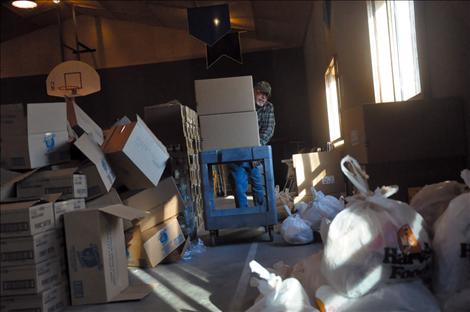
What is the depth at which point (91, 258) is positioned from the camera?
2.04m

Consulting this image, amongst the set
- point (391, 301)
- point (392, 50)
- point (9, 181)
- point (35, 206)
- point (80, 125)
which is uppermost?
point (392, 50)

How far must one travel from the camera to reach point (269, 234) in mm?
3168

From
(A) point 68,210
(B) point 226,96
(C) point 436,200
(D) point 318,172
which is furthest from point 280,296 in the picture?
(D) point 318,172

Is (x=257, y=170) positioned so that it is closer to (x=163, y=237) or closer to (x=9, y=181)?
(x=163, y=237)

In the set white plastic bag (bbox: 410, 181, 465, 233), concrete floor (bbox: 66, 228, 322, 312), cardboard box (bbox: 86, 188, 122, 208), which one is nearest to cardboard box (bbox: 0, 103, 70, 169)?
cardboard box (bbox: 86, 188, 122, 208)

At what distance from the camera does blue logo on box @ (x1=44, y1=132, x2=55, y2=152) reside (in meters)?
2.32

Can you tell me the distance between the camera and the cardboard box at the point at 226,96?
319 centimetres

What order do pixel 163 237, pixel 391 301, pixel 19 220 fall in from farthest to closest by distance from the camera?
pixel 163 237, pixel 19 220, pixel 391 301

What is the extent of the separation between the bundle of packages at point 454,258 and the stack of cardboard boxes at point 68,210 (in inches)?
50.5

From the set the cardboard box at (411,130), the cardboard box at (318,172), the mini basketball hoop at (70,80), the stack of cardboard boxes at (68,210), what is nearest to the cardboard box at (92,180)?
the stack of cardboard boxes at (68,210)

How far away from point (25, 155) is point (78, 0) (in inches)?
285

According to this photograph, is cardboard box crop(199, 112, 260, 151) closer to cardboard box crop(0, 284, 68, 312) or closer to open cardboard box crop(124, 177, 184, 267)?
open cardboard box crop(124, 177, 184, 267)

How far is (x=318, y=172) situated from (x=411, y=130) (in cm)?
242

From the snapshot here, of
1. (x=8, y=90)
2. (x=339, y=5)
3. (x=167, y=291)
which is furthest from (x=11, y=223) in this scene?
(x=8, y=90)
